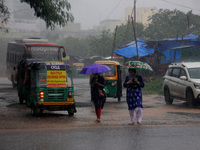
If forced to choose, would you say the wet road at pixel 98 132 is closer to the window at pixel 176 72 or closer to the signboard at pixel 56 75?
the signboard at pixel 56 75

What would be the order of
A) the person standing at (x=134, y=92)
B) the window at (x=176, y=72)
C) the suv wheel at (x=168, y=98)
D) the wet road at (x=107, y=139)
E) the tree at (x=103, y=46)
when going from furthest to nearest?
the tree at (x=103, y=46)
the suv wheel at (x=168, y=98)
the window at (x=176, y=72)
the person standing at (x=134, y=92)
the wet road at (x=107, y=139)

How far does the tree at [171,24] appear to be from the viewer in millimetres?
53844

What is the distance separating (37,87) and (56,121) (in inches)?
61.0

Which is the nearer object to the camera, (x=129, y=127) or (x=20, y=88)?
(x=129, y=127)

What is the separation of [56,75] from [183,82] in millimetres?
5805

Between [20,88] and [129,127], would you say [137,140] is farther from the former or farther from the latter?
[20,88]

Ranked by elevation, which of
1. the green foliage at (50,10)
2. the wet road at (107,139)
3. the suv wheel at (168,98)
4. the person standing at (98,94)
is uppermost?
the green foliage at (50,10)

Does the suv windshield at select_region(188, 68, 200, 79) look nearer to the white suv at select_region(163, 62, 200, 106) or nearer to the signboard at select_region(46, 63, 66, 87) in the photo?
the white suv at select_region(163, 62, 200, 106)

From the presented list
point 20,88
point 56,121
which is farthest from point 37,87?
point 20,88

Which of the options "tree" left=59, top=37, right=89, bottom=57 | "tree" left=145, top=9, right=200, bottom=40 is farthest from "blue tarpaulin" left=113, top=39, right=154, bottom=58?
"tree" left=59, top=37, right=89, bottom=57

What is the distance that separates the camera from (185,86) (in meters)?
16.0

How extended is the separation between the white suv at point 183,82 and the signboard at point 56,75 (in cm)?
516

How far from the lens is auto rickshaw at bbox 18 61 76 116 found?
500 inches

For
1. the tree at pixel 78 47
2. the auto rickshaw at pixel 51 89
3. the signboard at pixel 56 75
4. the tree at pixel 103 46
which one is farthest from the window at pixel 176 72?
the tree at pixel 78 47
